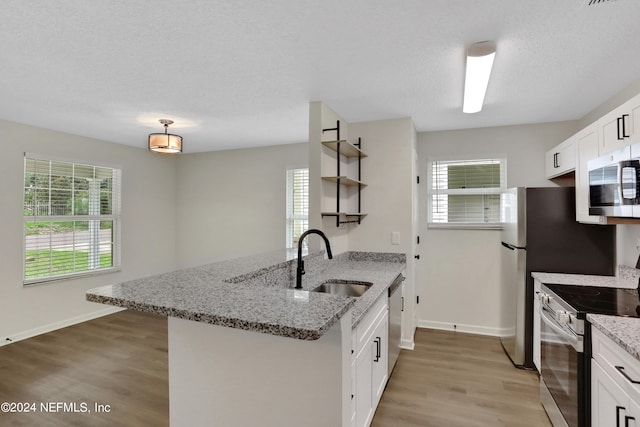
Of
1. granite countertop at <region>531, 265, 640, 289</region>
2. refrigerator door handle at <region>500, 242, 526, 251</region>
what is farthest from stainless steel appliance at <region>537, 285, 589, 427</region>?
refrigerator door handle at <region>500, 242, 526, 251</region>

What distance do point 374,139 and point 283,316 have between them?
2.81 m

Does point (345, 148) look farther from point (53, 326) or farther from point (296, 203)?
point (53, 326)

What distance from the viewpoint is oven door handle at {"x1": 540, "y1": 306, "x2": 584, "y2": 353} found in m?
1.75

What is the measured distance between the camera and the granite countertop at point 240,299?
0.99 meters

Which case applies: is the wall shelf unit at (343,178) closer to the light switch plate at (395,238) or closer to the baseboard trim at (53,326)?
the light switch plate at (395,238)

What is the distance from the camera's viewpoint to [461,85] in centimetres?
253

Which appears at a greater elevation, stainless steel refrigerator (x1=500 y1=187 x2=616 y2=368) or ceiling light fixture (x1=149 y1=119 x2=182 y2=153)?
ceiling light fixture (x1=149 y1=119 x2=182 y2=153)

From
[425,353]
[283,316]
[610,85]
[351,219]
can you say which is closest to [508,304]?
[425,353]

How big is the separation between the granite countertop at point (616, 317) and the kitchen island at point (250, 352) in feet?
4.03

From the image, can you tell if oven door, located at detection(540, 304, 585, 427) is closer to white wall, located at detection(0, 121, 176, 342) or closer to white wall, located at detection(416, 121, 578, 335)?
white wall, located at detection(416, 121, 578, 335)

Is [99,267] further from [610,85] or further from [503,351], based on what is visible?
[610,85]

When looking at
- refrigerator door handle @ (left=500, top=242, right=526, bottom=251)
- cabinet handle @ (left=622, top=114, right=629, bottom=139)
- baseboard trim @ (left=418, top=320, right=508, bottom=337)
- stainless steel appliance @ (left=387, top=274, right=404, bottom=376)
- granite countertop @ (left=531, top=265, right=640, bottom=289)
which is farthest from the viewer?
baseboard trim @ (left=418, top=320, right=508, bottom=337)

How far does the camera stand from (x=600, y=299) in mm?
1975

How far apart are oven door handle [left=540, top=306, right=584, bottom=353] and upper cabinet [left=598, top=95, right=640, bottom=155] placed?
1199 mm
